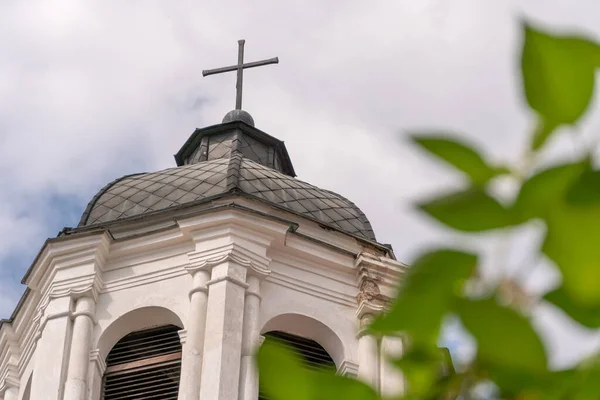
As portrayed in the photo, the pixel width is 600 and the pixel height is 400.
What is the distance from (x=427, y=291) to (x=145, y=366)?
14130 millimetres

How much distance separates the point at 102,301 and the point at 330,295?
2.39 metres

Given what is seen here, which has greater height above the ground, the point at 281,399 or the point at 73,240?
the point at 73,240

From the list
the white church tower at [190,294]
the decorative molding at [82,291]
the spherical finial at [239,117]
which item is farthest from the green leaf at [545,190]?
the spherical finial at [239,117]

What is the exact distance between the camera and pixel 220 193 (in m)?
15.7

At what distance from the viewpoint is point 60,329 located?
48.7 feet

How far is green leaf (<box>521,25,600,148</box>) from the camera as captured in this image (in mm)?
1032

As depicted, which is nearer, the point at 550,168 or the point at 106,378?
the point at 550,168

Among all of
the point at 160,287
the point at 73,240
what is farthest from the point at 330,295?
the point at 73,240

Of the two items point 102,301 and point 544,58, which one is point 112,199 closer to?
point 102,301

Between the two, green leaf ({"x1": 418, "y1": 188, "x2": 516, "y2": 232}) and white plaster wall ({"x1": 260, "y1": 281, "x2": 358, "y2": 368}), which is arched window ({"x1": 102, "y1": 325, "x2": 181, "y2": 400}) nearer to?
white plaster wall ({"x1": 260, "y1": 281, "x2": 358, "y2": 368})

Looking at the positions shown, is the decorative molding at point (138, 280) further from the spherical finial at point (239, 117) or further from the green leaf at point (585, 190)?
the green leaf at point (585, 190)

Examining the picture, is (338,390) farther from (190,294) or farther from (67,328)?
(67,328)

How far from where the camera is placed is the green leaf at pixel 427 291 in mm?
1026

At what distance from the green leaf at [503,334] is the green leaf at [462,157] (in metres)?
0.10
